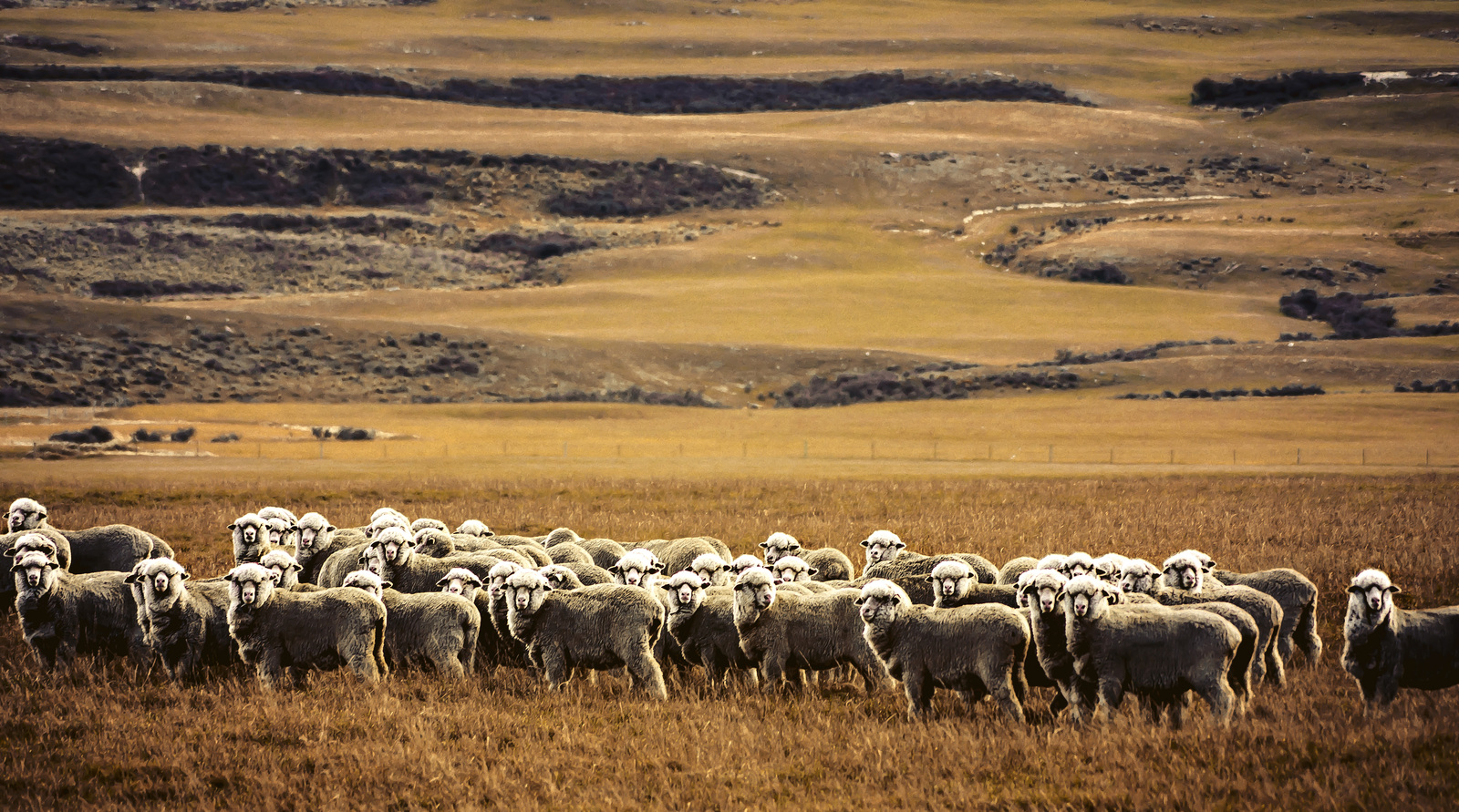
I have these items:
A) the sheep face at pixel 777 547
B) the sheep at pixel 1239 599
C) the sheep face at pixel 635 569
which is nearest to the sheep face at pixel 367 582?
the sheep face at pixel 635 569

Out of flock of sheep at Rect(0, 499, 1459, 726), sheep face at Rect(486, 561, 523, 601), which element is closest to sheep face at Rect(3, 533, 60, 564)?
flock of sheep at Rect(0, 499, 1459, 726)

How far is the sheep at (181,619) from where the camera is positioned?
541 inches

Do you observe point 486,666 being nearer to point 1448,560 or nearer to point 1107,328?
point 1448,560

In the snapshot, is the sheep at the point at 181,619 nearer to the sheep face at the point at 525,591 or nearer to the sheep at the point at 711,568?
the sheep face at the point at 525,591

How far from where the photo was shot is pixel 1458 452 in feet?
155

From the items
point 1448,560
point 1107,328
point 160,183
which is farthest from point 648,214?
point 1448,560

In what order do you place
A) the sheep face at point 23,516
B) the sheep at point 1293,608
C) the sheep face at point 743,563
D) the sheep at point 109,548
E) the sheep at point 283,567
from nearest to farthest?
the sheep at point 1293,608
the sheep at point 283,567
the sheep face at point 743,563
the sheep at point 109,548
the sheep face at point 23,516

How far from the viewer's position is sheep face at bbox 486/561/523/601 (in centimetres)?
1412

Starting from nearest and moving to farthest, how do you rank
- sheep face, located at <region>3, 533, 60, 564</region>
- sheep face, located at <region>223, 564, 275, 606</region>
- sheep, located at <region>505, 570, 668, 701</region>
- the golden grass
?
1. the golden grass
2. sheep face, located at <region>223, 564, 275, 606</region>
3. sheep, located at <region>505, 570, 668, 701</region>
4. sheep face, located at <region>3, 533, 60, 564</region>

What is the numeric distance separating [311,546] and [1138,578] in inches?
428

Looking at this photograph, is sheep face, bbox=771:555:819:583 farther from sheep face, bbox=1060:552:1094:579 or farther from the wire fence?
the wire fence

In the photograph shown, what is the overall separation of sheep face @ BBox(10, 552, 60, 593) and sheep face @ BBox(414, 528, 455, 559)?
195 inches

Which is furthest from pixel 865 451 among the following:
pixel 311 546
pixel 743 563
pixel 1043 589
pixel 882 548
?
pixel 1043 589

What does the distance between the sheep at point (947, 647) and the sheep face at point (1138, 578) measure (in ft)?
6.90
